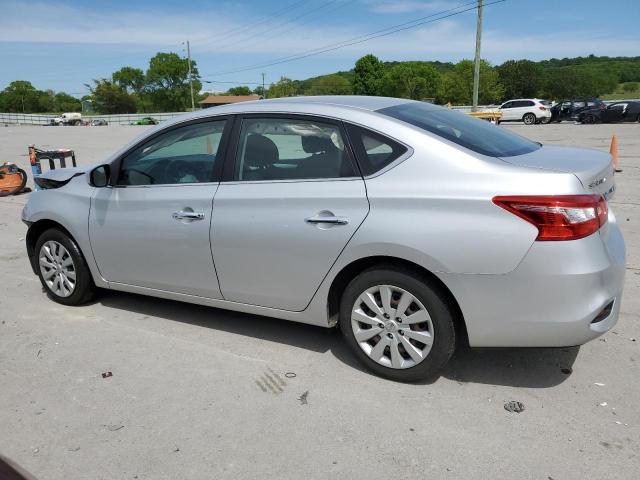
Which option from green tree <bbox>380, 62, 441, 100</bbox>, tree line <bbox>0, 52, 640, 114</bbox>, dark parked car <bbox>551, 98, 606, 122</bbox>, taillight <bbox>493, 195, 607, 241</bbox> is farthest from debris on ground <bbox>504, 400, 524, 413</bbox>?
green tree <bbox>380, 62, 441, 100</bbox>

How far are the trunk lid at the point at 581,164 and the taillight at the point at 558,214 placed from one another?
134 millimetres

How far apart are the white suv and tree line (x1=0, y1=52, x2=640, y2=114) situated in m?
37.4

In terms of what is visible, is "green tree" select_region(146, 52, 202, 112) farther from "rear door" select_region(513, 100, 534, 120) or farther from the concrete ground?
the concrete ground

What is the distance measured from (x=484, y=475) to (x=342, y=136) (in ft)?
6.66

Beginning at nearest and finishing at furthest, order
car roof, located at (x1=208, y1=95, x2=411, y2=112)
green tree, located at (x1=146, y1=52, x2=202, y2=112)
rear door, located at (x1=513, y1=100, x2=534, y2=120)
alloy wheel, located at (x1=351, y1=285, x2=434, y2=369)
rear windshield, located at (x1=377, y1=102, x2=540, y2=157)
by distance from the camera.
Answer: alloy wheel, located at (x1=351, y1=285, x2=434, y2=369) → rear windshield, located at (x1=377, y1=102, x2=540, y2=157) → car roof, located at (x1=208, y1=95, x2=411, y2=112) → rear door, located at (x1=513, y1=100, x2=534, y2=120) → green tree, located at (x1=146, y1=52, x2=202, y2=112)

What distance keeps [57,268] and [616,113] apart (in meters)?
31.7

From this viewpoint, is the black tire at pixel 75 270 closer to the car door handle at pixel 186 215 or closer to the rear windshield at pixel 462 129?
the car door handle at pixel 186 215

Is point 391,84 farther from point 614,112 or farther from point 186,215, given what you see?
point 186,215

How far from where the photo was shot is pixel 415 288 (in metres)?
3.05

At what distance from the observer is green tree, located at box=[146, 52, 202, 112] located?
122 meters

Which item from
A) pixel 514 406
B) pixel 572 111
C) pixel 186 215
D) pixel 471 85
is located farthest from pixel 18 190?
pixel 471 85

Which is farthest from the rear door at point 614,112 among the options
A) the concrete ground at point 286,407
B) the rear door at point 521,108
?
the concrete ground at point 286,407

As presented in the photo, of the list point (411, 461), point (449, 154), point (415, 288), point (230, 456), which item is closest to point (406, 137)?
point (449, 154)

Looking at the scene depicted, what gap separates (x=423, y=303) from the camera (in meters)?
3.05
